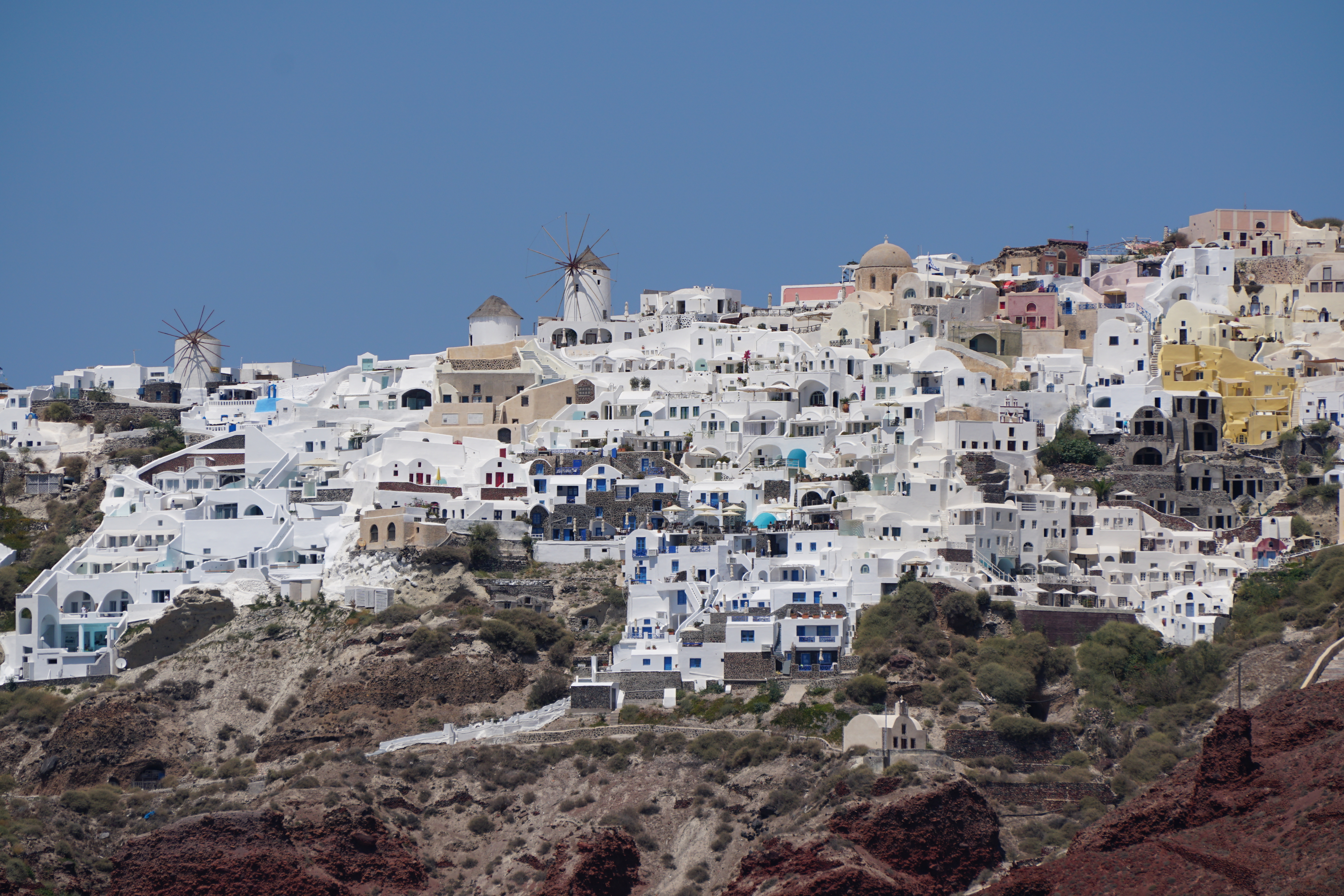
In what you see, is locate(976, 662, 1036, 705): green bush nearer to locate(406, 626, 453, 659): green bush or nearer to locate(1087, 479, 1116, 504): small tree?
locate(1087, 479, 1116, 504): small tree

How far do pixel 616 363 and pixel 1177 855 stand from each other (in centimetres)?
3349

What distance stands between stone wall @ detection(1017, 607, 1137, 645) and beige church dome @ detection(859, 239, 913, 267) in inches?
988

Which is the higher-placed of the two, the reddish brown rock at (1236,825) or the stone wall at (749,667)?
the stone wall at (749,667)

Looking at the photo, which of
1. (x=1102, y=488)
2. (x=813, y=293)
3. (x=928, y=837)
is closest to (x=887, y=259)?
(x=813, y=293)

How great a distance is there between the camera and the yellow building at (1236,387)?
58094 millimetres

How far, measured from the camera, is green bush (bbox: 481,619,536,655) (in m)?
51.0

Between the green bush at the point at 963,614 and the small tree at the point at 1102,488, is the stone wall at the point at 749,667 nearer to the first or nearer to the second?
the green bush at the point at 963,614

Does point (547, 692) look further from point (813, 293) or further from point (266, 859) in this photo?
point (813, 293)

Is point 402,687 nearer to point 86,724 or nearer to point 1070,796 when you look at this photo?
point 86,724

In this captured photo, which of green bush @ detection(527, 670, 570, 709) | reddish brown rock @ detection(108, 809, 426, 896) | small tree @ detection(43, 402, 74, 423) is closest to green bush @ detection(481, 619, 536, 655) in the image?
green bush @ detection(527, 670, 570, 709)

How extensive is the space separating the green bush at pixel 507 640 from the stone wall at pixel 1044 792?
41.4ft

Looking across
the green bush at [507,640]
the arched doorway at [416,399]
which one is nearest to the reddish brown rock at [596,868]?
the green bush at [507,640]

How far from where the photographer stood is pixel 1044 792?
43844mm

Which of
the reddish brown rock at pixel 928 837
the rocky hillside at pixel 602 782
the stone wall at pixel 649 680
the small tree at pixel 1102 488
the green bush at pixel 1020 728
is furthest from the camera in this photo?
the small tree at pixel 1102 488
